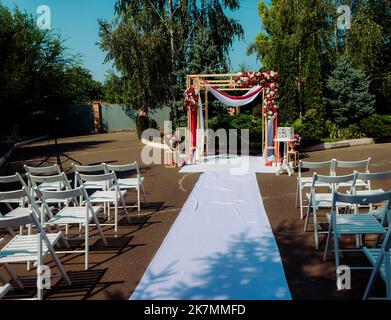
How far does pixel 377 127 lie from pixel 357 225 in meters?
13.0

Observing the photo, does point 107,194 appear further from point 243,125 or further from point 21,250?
point 243,125

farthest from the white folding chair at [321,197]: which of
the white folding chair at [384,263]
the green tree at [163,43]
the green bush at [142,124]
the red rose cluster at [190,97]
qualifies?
the green bush at [142,124]

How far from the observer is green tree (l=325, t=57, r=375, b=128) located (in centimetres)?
1625

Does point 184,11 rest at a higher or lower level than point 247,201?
higher

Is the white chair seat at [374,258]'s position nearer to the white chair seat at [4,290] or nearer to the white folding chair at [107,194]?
the white chair seat at [4,290]

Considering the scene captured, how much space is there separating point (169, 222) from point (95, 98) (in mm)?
34800

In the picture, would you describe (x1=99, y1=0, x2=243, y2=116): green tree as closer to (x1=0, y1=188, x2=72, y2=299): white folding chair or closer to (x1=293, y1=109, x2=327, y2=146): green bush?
(x1=293, y1=109, x2=327, y2=146): green bush

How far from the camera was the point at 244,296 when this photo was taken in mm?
3355

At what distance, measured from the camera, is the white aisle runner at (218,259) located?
3.45m

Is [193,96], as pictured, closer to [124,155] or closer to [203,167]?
[203,167]

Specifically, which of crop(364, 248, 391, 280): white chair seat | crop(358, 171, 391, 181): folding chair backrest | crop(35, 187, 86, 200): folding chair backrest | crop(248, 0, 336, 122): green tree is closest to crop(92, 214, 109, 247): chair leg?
crop(35, 187, 86, 200): folding chair backrest

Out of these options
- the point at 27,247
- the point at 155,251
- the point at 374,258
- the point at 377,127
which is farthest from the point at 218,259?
the point at 377,127

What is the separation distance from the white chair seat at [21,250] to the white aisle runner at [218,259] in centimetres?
105
